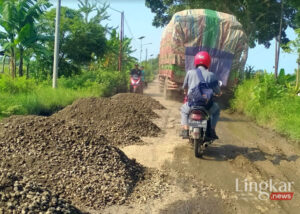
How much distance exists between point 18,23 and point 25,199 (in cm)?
1370

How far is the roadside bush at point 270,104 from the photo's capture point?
8724 mm

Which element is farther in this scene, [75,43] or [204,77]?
[75,43]

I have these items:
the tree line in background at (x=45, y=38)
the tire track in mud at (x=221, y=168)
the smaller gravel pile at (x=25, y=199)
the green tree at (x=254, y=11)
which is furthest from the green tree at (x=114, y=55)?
the smaller gravel pile at (x=25, y=199)

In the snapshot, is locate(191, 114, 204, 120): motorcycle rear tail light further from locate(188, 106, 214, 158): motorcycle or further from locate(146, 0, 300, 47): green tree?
locate(146, 0, 300, 47): green tree

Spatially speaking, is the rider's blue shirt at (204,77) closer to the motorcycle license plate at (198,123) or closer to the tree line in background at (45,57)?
the motorcycle license plate at (198,123)

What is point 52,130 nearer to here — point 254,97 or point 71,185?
point 71,185

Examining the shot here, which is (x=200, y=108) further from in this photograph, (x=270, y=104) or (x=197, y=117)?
(x=270, y=104)

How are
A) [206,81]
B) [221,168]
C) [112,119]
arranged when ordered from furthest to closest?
[112,119] → [206,81] → [221,168]

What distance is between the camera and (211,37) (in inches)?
497

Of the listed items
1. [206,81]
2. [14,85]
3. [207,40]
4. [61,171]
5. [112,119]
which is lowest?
[61,171]

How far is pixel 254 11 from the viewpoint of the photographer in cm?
2295

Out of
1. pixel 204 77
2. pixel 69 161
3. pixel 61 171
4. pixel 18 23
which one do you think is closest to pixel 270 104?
pixel 204 77

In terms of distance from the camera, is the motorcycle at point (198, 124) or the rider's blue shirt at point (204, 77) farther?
the rider's blue shirt at point (204, 77)

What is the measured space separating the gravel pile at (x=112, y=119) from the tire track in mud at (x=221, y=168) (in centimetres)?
39
